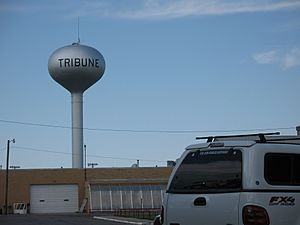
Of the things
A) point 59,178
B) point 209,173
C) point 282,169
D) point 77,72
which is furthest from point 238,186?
point 59,178

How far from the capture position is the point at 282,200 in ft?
31.6

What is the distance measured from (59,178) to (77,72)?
1217 cm

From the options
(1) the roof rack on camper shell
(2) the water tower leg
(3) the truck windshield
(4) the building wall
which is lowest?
(3) the truck windshield

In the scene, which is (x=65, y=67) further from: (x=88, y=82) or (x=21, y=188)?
(x=21, y=188)

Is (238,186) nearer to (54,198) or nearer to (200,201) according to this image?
(200,201)

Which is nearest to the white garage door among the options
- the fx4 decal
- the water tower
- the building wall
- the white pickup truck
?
the building wall

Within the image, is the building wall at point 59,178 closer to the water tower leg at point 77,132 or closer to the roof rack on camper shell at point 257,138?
the water tower leg at point 77,132

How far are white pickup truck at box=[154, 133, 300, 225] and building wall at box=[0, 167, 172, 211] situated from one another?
221 ft

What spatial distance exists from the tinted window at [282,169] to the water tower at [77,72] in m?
69.1

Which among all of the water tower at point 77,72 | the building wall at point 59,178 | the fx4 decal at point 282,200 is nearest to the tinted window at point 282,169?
the fx4 decal at point 282,200

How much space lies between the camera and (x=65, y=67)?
259ft

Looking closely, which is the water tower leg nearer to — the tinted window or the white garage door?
the white garage door

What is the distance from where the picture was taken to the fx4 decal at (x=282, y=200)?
953cm

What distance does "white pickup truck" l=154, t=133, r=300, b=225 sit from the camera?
31.0ft
